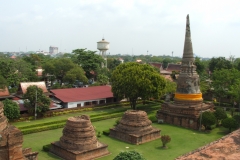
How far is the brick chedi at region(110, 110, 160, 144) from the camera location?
86.5ft

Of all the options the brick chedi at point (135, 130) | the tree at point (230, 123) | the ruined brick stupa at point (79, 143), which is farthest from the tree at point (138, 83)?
the ruined brick stupa at point (79, 143)

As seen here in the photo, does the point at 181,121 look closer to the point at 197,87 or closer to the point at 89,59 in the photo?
the point at 197,87

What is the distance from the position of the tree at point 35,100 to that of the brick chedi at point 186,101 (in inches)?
562

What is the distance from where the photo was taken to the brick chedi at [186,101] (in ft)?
107

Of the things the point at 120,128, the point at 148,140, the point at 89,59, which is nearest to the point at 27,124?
the point at 120,128

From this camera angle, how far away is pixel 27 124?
31141mm

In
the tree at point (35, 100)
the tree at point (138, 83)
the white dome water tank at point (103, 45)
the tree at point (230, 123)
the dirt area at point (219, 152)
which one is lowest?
the tree at point (230, 123)

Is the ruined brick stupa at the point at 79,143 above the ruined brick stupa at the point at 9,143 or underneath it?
underneath

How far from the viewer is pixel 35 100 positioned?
3300 centimetres

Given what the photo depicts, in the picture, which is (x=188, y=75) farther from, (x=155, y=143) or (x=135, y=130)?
(x=135, y=130)

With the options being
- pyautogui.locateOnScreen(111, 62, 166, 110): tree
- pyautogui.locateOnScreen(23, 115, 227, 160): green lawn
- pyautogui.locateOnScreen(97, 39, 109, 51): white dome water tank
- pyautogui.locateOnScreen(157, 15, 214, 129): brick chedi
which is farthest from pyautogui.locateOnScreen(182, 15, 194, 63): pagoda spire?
pyautogui.locateOnScreen(97, 39, 109, 51): white dome water tank

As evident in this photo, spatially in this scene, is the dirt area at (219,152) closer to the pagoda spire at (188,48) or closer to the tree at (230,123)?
the tree at (230,123)

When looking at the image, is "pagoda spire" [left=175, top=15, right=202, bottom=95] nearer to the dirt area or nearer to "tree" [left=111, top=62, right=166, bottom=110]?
"tree" [left=111, top=62, right=166, bottom=110]

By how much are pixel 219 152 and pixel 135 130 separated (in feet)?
41.8
